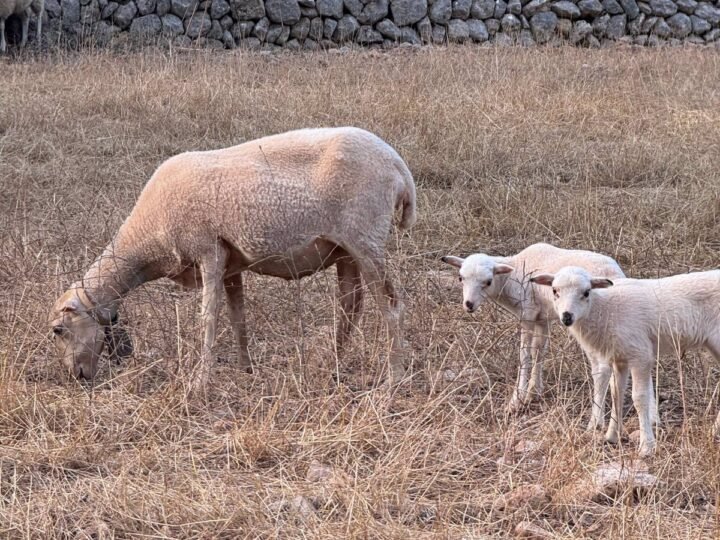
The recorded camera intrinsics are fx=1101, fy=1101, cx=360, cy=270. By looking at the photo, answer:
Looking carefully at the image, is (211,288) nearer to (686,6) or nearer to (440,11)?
(440,11)

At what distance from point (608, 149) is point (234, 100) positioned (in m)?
3.48

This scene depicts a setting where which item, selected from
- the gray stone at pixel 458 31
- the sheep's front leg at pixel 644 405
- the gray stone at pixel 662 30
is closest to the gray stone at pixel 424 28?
the gray stone at pixel 458 31

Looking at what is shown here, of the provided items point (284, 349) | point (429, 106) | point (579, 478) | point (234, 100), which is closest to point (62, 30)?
point (234, 100)

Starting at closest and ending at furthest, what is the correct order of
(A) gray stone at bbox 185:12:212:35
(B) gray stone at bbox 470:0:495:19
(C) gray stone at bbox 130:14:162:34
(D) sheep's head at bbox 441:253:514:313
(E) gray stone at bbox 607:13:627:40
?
1. (D) sheep's head at bbox 441:253:514:313
2. (C) gray stone at bbox 130:14:162:34
3. (A) gray stone at bbox 185:12:212:35
4. (B) gray stone at bbox 470:0:495:19
5. (E) gray stone at bbox 607:13:627:40

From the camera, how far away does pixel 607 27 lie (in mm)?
17406

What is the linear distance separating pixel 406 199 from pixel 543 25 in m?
12.8

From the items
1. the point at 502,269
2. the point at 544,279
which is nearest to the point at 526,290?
the point at 502,269

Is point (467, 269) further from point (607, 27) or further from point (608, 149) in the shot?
point (607, 27)

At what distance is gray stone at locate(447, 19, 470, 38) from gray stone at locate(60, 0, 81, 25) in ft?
17.9

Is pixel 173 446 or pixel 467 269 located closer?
pixel 173 446

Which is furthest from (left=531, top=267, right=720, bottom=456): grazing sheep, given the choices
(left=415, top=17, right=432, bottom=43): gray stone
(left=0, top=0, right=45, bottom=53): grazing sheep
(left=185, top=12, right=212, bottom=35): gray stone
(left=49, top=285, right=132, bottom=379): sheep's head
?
(left=415, top=17, right=432, bottom=43): gray stone

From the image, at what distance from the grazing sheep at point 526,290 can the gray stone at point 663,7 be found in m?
14.3

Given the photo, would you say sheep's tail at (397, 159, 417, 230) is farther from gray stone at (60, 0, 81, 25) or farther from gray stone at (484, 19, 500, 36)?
gray stone at (484, 19, 500, 36)

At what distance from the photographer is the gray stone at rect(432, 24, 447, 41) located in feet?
54.9
